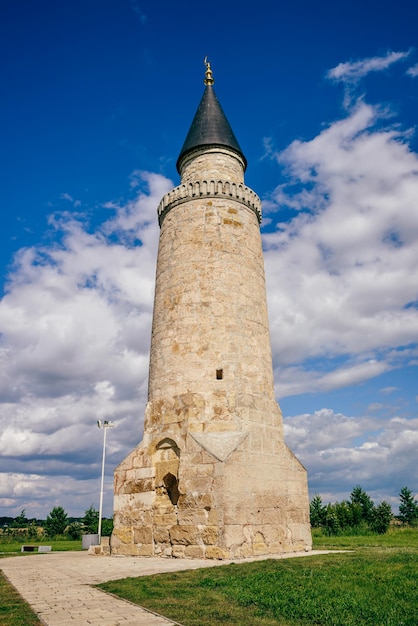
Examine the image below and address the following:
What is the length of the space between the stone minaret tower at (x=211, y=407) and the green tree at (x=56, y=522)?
19.1 m

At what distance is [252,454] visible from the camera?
1301 centimetres

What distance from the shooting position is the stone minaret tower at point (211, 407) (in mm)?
12203

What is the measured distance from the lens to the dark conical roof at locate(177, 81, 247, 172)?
17.8 metres

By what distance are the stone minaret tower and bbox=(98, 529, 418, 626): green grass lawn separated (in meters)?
2.90

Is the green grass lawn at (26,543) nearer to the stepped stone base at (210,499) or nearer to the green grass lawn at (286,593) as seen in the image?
the stepped stone base at (210,499)

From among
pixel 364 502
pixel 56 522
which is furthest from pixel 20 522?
pixel 364 502

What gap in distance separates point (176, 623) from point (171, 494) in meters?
8.57

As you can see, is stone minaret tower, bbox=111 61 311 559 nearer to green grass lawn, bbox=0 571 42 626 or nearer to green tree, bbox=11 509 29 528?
green grass lawn, bbox=0 571 42 626

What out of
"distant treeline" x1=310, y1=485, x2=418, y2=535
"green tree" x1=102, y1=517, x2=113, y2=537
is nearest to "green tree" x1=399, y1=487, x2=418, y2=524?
"distant treeline" x1=310, y1=485, x2=418, y2=535

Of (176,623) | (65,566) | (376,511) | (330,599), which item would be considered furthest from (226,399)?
(376,511)

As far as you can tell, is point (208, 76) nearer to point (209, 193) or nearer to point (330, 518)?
point (209, 193)

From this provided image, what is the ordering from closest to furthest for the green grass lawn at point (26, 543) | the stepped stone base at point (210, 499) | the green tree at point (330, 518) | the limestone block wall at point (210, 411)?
the stepped stone base at point (210, 499) → the limestone block wall at point (210, 411) → the green grass lawn at point (26, 543) → the green tree at point (330, 518)

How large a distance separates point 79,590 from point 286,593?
3197 millimetres

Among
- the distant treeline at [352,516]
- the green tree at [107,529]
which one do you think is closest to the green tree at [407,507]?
the distant treeline at [352,516]
